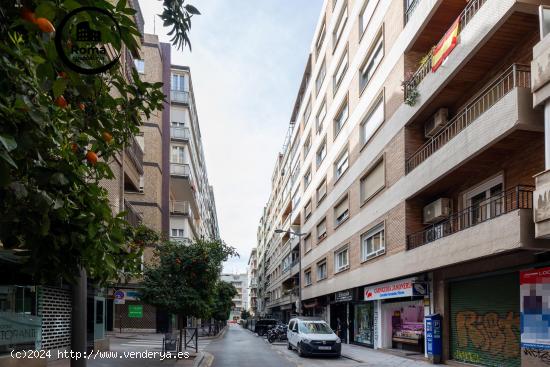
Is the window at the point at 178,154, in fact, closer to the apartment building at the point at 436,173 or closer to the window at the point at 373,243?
the apartment building at the point at 436,173

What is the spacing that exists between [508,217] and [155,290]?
1097 cm

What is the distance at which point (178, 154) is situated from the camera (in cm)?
4181

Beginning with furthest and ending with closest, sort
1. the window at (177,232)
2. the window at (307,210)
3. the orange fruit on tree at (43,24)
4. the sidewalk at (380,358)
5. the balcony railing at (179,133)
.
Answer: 1. the window at (177,232)
2. the balcony railing at (179,133)
3. the window at (307,210)
4. the sidewalk at (380,358)
5. the orange fruit on tree at (43,24)

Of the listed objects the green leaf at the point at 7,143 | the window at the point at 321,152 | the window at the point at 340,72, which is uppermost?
the window at the point at 340,72

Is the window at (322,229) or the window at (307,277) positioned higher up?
the window at (322,229)

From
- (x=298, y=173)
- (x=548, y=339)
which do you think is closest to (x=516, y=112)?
(x=548, y=339)

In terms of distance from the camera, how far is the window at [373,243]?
833 inches

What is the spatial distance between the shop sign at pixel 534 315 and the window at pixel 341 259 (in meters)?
15.2

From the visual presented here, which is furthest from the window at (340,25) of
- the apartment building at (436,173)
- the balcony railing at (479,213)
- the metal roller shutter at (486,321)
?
the metal roller shutter at (486,321)

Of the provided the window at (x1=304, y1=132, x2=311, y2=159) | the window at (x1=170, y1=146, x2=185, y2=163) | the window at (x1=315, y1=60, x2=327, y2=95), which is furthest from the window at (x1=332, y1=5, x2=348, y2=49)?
the window at (x1=170, y1=146, x2=185, y2=163)

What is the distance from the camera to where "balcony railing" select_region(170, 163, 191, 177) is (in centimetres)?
4066

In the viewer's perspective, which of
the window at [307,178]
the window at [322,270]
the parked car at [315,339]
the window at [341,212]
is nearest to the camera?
the parked car at [315,339]

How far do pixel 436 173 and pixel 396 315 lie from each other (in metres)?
8.41

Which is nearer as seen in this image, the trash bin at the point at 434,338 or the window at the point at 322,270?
the trash bin at the point at 434,338
